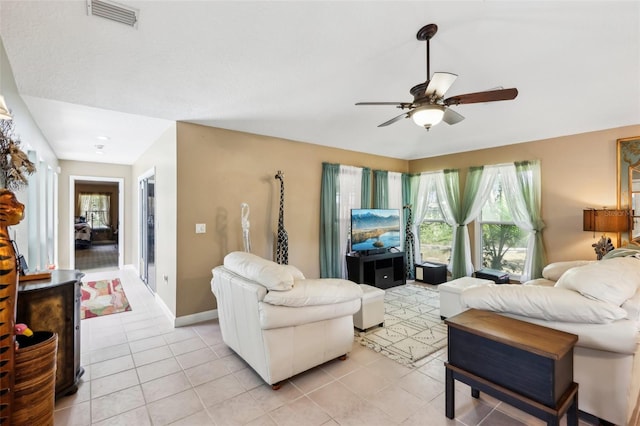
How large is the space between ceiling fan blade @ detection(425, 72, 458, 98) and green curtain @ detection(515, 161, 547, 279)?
3457mm

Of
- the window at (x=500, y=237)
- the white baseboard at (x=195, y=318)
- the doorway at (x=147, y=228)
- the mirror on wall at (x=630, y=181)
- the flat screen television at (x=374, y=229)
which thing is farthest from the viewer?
the flat screen television at (x=374, y=229)

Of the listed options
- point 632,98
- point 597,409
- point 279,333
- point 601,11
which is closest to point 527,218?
point 632,98

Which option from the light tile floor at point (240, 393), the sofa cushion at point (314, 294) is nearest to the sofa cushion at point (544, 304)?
the light tile floor at point (240, 393)

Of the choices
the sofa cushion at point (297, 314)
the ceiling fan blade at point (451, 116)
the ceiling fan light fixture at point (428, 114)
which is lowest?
the sofa cushion at point (297, 314)

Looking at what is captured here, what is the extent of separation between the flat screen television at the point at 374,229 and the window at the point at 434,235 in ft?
3.01

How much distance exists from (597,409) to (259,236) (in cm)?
373

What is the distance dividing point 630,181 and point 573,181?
582 mm

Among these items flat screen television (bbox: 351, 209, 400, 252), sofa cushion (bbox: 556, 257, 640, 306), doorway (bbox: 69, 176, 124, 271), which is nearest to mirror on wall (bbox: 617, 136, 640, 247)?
sofa cushion (bbox: 556, 257, 640, 306)

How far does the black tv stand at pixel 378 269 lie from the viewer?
4.93 m

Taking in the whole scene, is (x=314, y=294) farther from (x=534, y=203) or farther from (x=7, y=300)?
(x=534, y=203)

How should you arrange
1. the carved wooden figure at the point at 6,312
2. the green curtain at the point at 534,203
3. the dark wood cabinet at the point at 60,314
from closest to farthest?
the carved wooden figure at the point at 6,312 < the dark wood cabinet at the point at 60,314 < the green curtain at the point at 534,203

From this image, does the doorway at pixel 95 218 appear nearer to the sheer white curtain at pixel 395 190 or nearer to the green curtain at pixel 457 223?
the sheer white curtain at pixel 395 190

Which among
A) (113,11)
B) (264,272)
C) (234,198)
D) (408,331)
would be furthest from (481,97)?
(234,198)

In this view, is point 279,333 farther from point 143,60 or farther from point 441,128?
point 441,128
